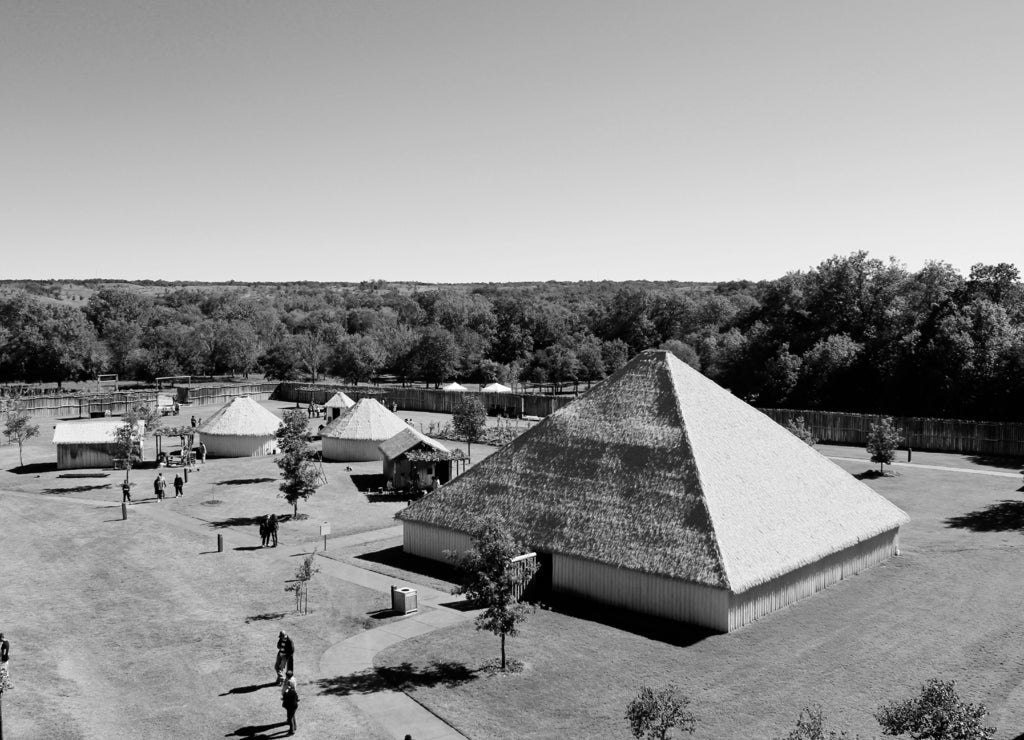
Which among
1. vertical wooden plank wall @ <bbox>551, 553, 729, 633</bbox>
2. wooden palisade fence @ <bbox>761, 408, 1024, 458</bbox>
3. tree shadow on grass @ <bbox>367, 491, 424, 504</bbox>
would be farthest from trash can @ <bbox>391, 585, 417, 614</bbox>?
wooden palisade fence @ <bbox>761, 408, 1024, 458</bbox>

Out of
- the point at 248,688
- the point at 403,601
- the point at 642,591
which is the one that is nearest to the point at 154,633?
the point at 248,688

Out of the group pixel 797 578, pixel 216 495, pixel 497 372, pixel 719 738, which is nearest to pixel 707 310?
pixel 497 372

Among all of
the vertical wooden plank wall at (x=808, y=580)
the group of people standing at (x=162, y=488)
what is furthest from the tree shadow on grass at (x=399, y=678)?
the group of people standing at (x=162, y=488)

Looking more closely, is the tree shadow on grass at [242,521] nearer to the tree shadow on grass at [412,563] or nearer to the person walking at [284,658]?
the tree shadow on grass at [412,563]

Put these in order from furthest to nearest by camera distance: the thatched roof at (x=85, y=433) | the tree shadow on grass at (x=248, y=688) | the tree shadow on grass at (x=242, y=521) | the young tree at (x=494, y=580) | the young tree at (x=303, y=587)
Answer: the thatched roof at (x=85, y=433), the tree shadow on grass at (x=242, y=521), the young tree at (x=303, y=587), the young tree at (x=494, y=580), the tree shadow on grass at (x=248, y=688)

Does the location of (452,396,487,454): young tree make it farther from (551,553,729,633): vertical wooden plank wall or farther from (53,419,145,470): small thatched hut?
(551,553,729,633): vertical wooden plank wall

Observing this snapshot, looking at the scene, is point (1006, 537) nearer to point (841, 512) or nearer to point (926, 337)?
point (841, 512)
